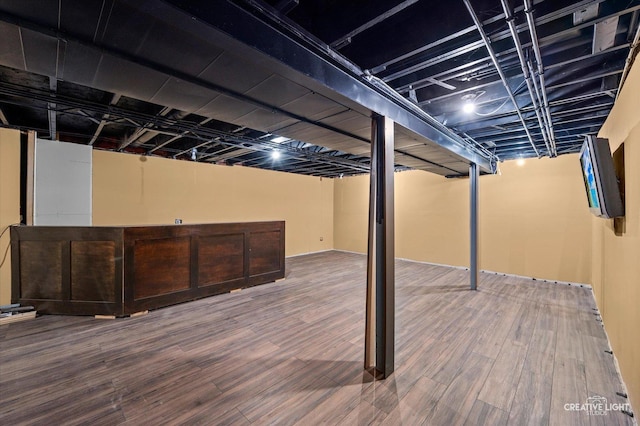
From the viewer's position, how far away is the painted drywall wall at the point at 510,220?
498 cm

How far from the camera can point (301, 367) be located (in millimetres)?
2365

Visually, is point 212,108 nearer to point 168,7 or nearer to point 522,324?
point 168,7

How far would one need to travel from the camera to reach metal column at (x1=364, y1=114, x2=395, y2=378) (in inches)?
89.8

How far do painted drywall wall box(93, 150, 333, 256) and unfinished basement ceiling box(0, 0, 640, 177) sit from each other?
194 cm

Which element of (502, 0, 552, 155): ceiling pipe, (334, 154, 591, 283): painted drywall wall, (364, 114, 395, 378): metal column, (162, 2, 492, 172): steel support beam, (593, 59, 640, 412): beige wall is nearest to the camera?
(162, 2, 492, 172): steel support beam

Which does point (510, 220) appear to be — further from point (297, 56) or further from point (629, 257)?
point (297, 56)

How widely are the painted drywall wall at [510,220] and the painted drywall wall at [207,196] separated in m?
2.87

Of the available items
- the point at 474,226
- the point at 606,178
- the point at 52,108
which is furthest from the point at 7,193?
the point at 474,226

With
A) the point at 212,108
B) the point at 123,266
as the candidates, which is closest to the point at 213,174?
the point at 123,266

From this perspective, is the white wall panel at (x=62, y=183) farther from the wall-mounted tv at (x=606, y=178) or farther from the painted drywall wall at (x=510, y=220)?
the painted drywall wall at (x=510, y=220)

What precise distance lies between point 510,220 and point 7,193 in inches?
341

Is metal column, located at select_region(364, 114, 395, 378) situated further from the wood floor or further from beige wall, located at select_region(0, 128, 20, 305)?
beige wall, located at select_region(0, 128, 20, 305)

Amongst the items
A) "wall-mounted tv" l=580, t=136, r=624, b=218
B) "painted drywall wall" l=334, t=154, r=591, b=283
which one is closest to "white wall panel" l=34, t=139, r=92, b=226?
"wall-mounted tv" l=580, t=136, r=624, b=218

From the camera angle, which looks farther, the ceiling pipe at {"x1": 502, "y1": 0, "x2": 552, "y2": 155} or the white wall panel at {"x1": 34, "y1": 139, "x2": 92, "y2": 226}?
the white wall panel at {"x1": 34, "y1": 139, "x2": 92, "y2": 226}
